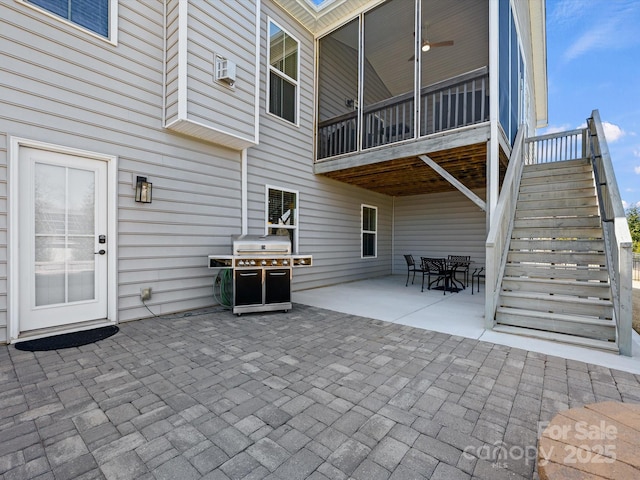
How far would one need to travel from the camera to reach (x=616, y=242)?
3.06 m

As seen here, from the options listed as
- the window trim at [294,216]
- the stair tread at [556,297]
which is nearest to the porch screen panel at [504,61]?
the stair tread at [556,297]

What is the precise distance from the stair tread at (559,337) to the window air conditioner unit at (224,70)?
4.97m

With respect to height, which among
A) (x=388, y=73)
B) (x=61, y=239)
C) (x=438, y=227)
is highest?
(x=388, y=73)

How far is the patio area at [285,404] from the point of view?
150 cm

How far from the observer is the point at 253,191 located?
5.39m

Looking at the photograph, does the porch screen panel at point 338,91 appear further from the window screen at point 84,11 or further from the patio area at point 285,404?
the patio area at point 285,404

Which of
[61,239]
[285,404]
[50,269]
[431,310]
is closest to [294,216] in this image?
[431,310]

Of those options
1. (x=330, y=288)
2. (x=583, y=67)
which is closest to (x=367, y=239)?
(x=330, y=288)

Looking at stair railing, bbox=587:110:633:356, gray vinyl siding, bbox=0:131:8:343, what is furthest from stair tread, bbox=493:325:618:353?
gray vinyl siding, bbox=0:131:8:343

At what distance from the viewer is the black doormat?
297 cm

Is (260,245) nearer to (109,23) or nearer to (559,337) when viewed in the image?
(109,23)

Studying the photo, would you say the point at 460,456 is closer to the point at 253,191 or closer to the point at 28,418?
the point at 28,418

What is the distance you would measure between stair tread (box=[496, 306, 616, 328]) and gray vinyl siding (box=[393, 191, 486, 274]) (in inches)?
178

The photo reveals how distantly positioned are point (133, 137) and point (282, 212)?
2815 mm
